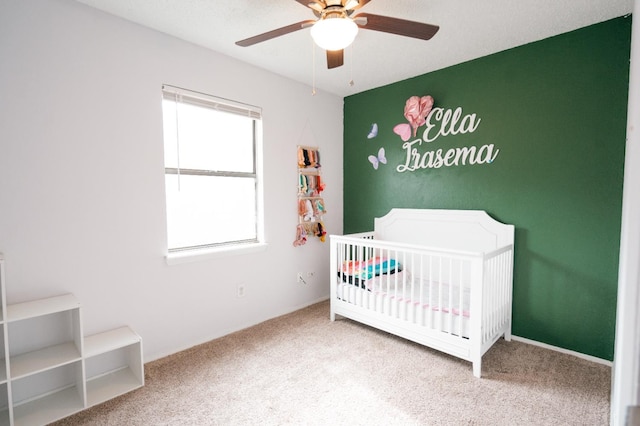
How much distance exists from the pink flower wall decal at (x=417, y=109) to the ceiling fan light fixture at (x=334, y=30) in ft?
5.25

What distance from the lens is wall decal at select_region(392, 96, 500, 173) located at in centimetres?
267

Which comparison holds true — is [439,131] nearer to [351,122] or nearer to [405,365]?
[351,122]

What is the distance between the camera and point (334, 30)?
1.44 meters

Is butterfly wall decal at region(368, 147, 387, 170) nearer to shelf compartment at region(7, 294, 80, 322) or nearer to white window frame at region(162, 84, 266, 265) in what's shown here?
white window frame at region(162, 84, 266, 265)

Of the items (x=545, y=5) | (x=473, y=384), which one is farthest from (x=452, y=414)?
(x=545, y=5)

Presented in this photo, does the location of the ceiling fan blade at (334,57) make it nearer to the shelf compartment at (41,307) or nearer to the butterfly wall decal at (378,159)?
the butterfly wall decal at (378,159)

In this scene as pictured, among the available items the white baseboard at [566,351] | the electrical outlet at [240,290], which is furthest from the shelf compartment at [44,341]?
the white baseboard at [566,351]

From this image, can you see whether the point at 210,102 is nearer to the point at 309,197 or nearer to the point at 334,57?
the point at 334,57

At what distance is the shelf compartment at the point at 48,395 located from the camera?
5.48 feet

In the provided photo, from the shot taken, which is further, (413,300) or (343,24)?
(413,300)

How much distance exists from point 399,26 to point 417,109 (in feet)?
4.62

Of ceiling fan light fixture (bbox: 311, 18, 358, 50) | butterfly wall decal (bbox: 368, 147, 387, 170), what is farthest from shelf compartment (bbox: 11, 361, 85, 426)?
butterfly wall decal (bbox: 368, 147, 387, 170)

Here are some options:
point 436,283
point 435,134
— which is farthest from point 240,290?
point 435,134

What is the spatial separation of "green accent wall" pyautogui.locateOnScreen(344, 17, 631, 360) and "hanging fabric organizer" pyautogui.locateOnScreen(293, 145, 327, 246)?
3.77 ft
